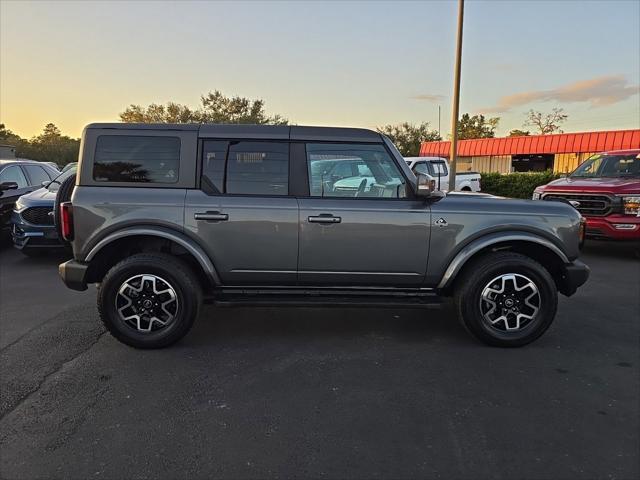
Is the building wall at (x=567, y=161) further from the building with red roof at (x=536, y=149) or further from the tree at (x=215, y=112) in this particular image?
the tree at (x=215, y=112)

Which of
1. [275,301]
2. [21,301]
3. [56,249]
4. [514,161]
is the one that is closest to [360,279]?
[275,301]

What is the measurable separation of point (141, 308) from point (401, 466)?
8.60 ft

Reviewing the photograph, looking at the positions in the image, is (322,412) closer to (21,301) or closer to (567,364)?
(567,364)

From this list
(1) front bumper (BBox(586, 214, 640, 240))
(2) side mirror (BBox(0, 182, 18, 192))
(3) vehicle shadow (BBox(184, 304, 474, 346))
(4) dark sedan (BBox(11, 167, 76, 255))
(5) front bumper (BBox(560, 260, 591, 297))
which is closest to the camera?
(5) front bumper (BBox(560, 260, 591, 297))

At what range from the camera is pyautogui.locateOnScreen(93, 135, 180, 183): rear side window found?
13.8 ft

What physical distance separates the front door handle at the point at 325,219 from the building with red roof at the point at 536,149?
30528mm

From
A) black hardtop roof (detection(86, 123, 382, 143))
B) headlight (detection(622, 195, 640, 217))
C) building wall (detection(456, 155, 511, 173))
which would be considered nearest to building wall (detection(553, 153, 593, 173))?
building wall (detection(456, 155, 511, 173))

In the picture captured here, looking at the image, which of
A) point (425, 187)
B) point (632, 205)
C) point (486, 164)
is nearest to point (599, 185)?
point (632, 205)

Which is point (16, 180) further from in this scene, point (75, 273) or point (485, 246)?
point (485, 246)

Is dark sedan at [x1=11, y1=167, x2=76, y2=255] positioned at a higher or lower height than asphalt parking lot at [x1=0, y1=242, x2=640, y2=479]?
higher

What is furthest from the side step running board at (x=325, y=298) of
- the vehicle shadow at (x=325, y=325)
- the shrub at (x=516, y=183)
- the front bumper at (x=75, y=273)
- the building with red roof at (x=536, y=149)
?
the building with red roof at (x=536, y=149)

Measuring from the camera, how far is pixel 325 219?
4.18 meters

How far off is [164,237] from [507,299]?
305cm

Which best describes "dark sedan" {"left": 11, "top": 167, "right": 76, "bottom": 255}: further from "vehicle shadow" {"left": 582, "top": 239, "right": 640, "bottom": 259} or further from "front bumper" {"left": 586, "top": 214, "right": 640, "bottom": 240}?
"vehicle shadow" {"left": 582, "top": 239, "right": 640, "bottom": 259}
